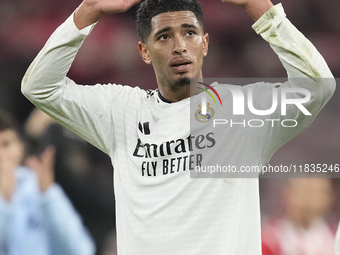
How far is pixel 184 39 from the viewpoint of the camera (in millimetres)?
1997

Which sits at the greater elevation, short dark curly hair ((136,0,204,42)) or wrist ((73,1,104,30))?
short dark curly hair ((136,0,204,42))

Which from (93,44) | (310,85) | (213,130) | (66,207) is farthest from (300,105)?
(93,44)

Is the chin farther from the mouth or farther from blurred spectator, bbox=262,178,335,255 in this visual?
blurred spectator, bbox=262,178,335,255

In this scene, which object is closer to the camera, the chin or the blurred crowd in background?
the chin

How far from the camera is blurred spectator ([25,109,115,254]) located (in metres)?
3.16

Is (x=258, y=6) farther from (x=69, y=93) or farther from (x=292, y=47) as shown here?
(x=69, y=93)

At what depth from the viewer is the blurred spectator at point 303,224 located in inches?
121

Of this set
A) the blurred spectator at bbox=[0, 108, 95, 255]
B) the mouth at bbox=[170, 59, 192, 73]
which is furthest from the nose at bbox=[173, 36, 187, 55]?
the blurred spectator at bbox=[0, 108, 95, 255]

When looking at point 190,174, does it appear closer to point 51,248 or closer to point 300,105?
point 300,105

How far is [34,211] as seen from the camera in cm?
308

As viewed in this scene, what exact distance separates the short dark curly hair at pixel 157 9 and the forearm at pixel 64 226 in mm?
1453

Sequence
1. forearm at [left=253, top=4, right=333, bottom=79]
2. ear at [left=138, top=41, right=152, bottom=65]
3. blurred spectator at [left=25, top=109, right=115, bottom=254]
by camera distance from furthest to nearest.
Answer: blurred spectator at [left=25, top=109, right=115, bottom=254] → ear at [left=138, top=41, right=152, bottom=65] → forearm at [left=253, top=4, right=333, bottom=79]

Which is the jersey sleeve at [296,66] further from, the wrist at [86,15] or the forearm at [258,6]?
the wrist at [86,15]

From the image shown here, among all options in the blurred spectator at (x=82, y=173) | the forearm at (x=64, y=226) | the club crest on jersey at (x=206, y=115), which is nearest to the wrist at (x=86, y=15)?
the club crest on jersey at (x=206, y=115)
